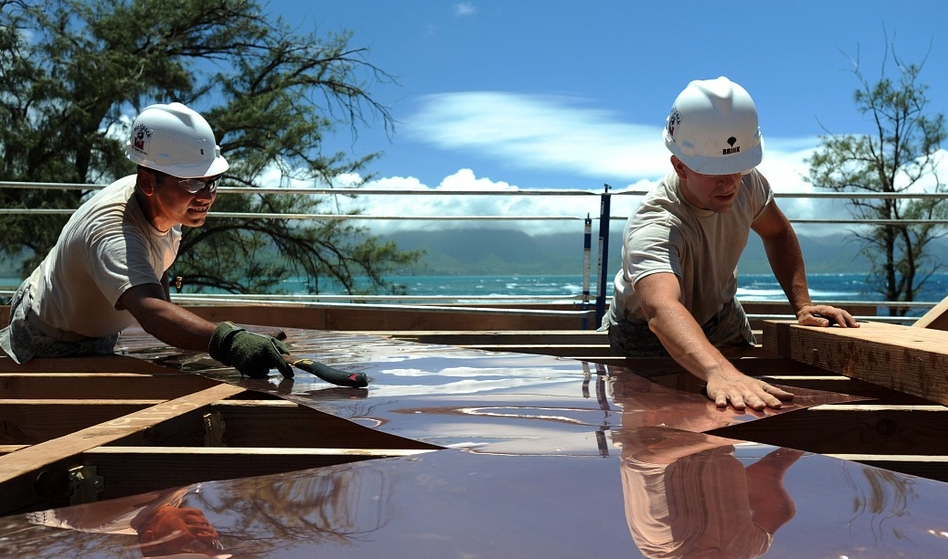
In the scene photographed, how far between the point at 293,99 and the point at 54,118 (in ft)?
13.6

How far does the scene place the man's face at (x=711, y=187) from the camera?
2564 mm

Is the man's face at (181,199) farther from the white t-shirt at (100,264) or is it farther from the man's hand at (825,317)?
the man's hand at (825,317)

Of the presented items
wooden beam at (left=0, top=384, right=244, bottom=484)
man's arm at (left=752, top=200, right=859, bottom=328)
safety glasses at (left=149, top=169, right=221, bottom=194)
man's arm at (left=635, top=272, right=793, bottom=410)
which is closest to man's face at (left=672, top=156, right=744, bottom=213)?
man's arm at (left=635, top=272, right=793, bottom=410)

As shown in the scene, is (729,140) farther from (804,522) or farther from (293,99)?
(293,99)

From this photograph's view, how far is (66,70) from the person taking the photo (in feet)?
46.4

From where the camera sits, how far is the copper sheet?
1149mm

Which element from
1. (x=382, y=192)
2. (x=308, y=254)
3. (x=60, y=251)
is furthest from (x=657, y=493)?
(x=308, y=254)

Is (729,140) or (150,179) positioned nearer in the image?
(729,140)

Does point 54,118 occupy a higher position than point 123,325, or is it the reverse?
point 54,118

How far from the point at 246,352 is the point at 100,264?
0.64 m

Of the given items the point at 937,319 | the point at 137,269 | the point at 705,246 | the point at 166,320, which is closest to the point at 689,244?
the point at 705,246

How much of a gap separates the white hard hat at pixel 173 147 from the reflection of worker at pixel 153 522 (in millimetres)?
1708

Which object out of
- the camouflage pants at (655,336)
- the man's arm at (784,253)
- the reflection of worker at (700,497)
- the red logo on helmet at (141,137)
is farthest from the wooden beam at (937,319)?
the red logo on helmet at (141,137)

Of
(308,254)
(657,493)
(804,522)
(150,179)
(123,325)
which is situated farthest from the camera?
(308,254)
